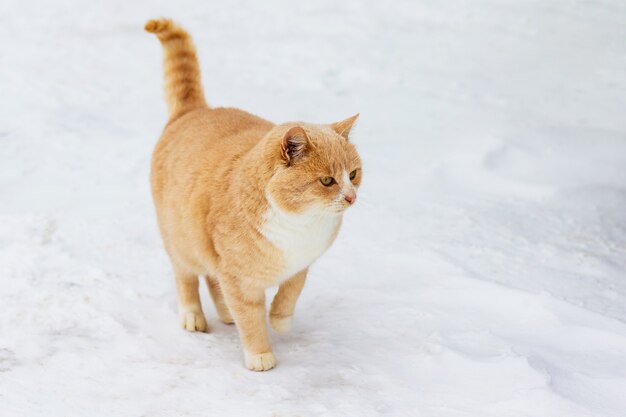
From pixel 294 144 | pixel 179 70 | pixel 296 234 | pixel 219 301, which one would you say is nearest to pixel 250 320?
pixel 296 234

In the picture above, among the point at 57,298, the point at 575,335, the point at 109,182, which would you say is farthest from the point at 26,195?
the point at 575,335

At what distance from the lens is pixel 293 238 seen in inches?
105

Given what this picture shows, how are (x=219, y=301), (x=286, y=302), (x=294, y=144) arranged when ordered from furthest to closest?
(x=219, y=301), (x=286, y=302), (x=294, y=144)

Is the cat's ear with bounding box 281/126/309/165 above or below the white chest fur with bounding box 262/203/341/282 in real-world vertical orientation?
above

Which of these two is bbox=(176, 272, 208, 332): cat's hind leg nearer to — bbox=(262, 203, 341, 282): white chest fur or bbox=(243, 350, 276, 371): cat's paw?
bbox=(243, 350, 276, 371): cat's paw

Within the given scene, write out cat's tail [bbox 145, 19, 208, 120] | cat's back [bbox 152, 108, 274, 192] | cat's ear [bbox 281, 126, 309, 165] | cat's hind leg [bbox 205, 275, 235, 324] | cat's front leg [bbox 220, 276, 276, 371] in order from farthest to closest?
cat's tail [bbox 145, 19, 208, 120] < cat's hind leg [bbox 205, 275, 235, 324] < cat's back [bbox 152, 108, 274, 192] < cat's front leg [bbox 220, 276, 276, 371] < cat's ear [bbox 281, 126, 309, 165]

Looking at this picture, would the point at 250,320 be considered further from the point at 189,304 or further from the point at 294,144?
the point at 294,144

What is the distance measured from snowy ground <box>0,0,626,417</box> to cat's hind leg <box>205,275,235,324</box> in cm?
6

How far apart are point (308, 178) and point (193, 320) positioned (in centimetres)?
97

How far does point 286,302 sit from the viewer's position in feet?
9.98

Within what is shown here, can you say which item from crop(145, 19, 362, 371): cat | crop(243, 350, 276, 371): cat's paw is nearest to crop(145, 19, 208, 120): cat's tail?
crop(145, 19, 362, 371): cat

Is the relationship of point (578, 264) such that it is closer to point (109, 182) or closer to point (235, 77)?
point (109, 182)

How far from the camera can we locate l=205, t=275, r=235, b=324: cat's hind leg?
3322mm

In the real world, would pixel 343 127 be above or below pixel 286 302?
above
